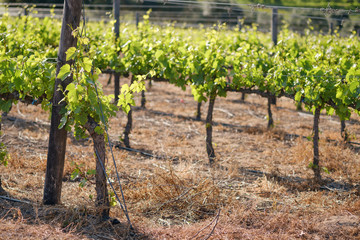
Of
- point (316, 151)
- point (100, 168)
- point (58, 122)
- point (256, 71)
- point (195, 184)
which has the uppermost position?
point (256, 71)

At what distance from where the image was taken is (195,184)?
16.3ft

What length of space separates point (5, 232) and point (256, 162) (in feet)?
13.1

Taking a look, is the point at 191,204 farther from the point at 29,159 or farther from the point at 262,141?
the point at 262,141

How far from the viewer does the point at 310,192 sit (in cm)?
517

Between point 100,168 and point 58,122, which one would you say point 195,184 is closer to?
point 100,168

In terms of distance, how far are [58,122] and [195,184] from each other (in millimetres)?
1867

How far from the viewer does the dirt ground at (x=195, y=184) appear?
3.87 meters

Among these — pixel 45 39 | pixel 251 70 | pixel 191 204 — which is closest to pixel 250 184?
pixel 191 204

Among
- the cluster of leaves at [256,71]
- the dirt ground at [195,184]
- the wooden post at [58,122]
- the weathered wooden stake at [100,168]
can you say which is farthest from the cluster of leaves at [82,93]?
the cluster of leaves at [256,71]

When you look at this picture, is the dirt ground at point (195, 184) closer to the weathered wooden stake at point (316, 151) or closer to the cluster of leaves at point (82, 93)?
the weathered wooden stake at point (316, 151)

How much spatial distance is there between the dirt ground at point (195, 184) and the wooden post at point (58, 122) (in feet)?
0.59

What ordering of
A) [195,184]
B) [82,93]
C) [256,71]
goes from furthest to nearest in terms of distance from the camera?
[256,71] < [195,184] < [82,93]

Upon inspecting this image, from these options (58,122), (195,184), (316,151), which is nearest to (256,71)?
(316,151)

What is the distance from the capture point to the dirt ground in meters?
3.87
